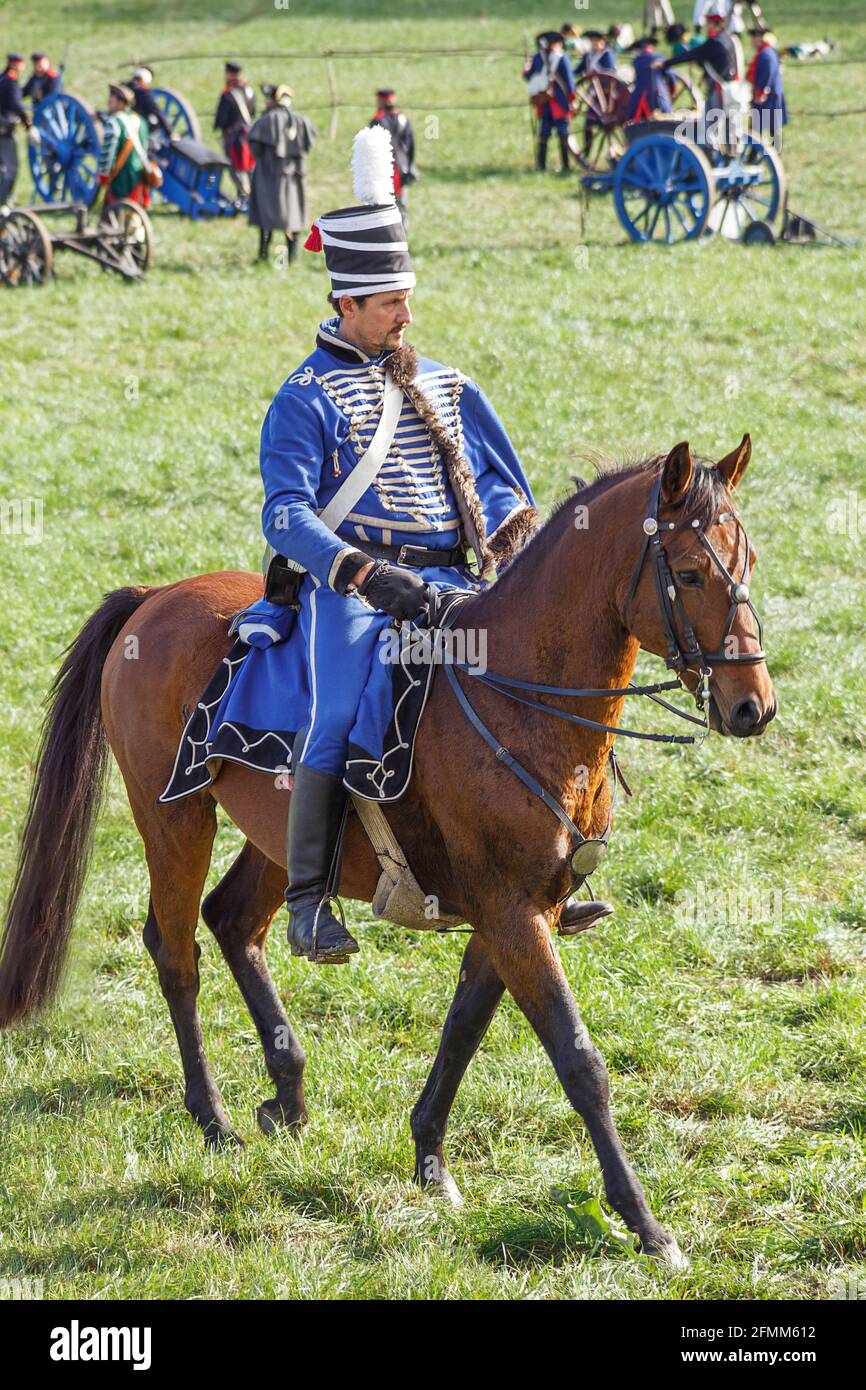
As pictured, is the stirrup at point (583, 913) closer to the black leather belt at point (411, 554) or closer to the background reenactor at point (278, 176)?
the black leather belt at point (411, 554)

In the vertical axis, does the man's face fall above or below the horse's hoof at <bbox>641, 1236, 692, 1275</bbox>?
above

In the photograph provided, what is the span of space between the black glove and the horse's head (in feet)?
2.05

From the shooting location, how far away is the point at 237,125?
869 inches

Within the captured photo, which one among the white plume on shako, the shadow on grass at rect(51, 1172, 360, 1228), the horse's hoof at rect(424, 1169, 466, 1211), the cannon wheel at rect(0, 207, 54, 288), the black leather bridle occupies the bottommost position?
the shadow on grass at rect(51, 1172, 360, 1228)

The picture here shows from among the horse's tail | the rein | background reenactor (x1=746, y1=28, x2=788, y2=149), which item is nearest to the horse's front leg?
the rein

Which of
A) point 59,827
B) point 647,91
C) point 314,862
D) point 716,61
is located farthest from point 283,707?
point 647,91

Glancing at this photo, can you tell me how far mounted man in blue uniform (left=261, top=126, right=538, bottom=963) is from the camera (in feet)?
14.2

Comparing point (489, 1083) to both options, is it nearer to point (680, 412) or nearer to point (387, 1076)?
point (387, 1076)

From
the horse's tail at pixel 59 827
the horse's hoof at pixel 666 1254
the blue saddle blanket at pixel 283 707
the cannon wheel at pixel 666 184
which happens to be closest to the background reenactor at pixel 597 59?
the cannon wheel at pixel 666 184

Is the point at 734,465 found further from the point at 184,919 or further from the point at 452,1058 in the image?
the point at 184,919

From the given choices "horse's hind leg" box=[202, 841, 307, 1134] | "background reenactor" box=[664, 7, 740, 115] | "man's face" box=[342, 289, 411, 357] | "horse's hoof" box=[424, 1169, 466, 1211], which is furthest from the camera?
"background reenactor" box=[664, 7, 740, 115]

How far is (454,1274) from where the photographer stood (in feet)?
13.3

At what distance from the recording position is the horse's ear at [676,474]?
12.0 ft

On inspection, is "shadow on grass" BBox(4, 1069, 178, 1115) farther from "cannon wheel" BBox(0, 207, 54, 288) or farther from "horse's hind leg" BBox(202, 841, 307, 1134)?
"cannon wheel" BBox(0, 207, 54, 288)
